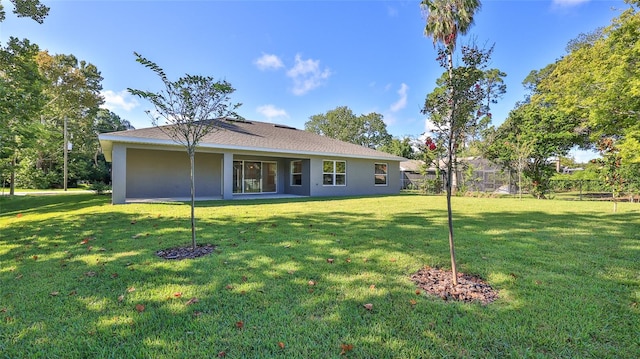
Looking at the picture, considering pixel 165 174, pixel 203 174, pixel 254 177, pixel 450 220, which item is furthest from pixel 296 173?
pixel 450 220

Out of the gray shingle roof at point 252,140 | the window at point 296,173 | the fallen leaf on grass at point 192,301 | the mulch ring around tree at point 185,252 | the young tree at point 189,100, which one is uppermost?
the gray shingle roof at point 252,140

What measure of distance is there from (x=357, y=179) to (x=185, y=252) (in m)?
13.7

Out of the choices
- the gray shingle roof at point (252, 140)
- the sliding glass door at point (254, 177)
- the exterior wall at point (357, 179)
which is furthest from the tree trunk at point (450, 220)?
the sliding glass door at point (254, 177)

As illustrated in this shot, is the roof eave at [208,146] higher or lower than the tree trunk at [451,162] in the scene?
higher

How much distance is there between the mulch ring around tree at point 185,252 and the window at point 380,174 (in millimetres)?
14697

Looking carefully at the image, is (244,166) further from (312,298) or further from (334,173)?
(312,298)

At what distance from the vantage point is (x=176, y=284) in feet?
10.7

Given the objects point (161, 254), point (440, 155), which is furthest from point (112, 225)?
point (440, 155)

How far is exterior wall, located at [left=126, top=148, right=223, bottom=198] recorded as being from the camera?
13.6 meters

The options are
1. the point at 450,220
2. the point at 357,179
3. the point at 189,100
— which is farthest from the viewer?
the point at 357,179

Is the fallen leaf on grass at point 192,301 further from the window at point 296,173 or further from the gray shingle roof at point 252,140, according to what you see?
the window at point 296,173

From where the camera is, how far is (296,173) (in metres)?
16.8

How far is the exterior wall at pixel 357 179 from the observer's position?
15836mm

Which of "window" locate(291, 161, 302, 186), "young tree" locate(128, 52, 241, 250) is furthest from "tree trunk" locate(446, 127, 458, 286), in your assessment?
"window" locate(291, 161, 302, 186)
